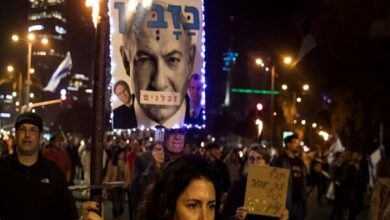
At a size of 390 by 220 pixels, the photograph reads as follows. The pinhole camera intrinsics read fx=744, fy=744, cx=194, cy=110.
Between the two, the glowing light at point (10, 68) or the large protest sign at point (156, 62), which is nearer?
the large protest sign at point (156, 62)

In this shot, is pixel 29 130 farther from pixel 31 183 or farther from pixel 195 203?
pixel 195 203

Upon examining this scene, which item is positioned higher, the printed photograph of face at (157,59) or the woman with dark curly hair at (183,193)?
the printed photograph of face at (157,59)

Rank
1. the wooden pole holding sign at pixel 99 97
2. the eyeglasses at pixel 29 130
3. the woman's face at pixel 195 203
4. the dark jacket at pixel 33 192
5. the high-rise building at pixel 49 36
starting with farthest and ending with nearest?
1. the high-rise building at pixel 49 36
2. the eyeglasses at pixel 29 130
3. the dark jacket at pixel 33 192
4. the wooden pole holding sign at pixel 99 97
5. the woman's face at pixel 195 203

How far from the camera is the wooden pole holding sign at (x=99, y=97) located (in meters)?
4.59

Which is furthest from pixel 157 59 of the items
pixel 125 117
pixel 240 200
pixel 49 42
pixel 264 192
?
pixel 49 42

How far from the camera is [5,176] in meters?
5.31

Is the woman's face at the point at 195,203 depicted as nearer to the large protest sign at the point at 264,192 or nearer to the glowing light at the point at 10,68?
the large protest sign at the point at 264,192

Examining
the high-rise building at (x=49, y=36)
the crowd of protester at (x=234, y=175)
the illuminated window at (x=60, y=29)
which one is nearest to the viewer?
the crowd of protester at (x=234, y=175)

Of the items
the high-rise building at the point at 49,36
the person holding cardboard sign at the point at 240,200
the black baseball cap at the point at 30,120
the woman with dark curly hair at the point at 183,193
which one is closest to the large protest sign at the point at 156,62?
the person holding cardboard sign at the point at 240,200

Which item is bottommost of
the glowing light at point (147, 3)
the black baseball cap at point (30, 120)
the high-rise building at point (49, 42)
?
the black baseball cap at point (30, 120)

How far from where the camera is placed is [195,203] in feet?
8.95

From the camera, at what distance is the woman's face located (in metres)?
2.71

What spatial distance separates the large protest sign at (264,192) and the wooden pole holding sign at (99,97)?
269cm

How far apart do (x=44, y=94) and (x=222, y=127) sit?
79.7ft
